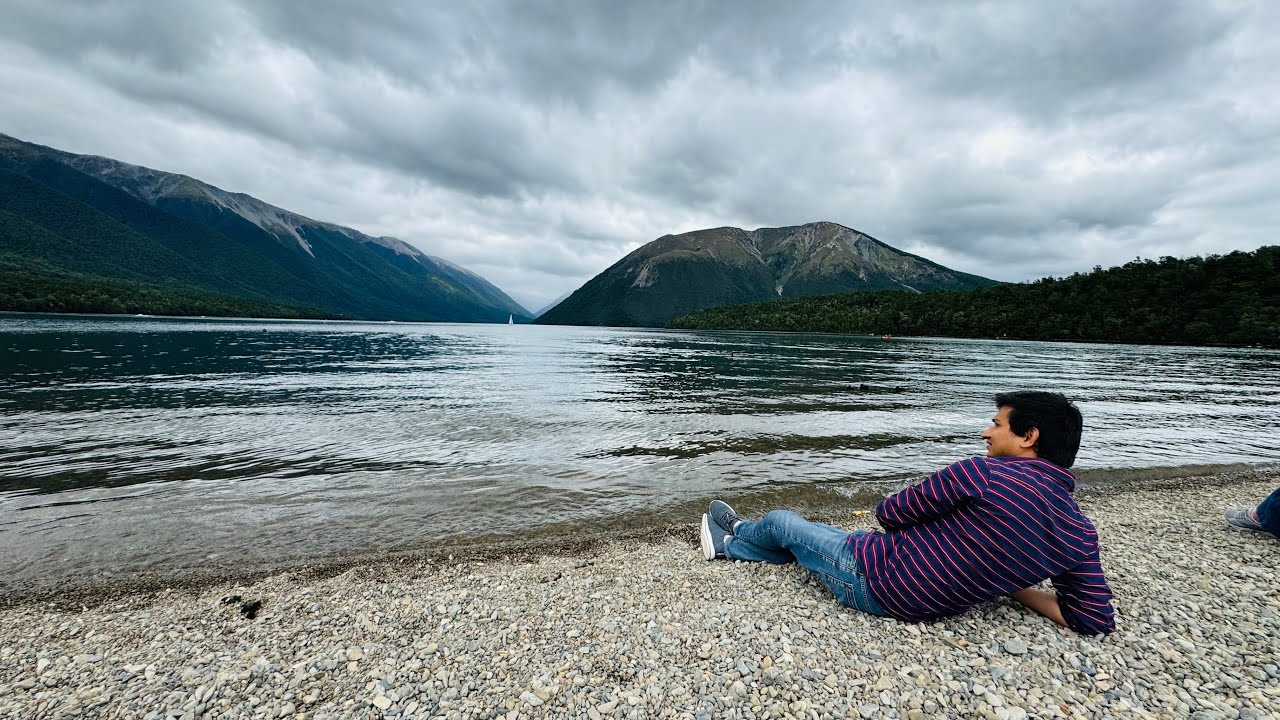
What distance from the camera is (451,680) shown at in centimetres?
506

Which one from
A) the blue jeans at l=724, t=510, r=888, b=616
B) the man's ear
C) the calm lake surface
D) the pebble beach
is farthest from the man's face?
the calm lake surface

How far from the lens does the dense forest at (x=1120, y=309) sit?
112 meters

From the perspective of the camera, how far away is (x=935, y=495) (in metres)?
5.48

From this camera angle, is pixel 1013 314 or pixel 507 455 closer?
pixel 507 455

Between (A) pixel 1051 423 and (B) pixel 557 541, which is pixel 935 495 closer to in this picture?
(A) pixel 1051 423

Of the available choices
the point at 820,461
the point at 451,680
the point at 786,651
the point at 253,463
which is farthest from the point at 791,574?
the point at 253,463

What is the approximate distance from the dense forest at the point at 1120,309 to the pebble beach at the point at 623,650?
15350cm

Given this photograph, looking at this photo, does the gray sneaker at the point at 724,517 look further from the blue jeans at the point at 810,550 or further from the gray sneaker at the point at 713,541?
the blue jeans at the point at 810,550

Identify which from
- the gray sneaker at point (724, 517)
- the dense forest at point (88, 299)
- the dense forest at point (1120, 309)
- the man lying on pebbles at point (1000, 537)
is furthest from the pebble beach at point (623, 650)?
the dense forest at point (88, 299)

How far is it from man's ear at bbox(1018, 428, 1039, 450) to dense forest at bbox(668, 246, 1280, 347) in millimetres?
154401

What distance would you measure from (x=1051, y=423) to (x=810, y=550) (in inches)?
129

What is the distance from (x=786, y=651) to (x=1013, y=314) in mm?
183580

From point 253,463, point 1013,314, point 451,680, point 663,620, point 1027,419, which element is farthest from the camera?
point 1013,314

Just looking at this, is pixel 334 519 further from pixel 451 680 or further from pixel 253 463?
pixel 451 680
